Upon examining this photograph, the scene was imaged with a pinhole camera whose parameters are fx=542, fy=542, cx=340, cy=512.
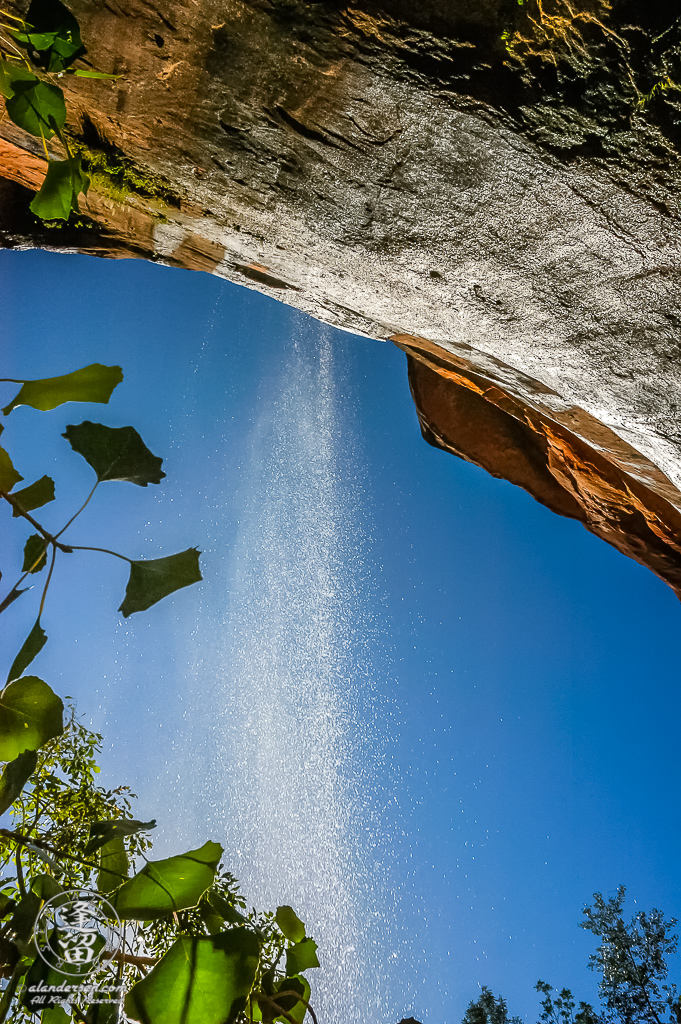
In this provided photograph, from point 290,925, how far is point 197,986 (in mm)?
263

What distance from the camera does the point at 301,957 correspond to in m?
0.43

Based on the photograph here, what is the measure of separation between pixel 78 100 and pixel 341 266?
1.89ft

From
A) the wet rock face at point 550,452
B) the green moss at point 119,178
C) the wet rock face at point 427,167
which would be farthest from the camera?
the wet rock face at point 550,452

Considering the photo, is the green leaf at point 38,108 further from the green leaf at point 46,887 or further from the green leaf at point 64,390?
the green leaf at point 46,887

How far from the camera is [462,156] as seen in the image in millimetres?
913

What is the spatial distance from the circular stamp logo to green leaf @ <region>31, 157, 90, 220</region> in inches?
15.7

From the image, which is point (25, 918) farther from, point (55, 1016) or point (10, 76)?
point (10, 76)

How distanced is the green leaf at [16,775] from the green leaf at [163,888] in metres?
0.09

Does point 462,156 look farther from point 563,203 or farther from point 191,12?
point 191,12

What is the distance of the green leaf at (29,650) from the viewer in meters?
0.29

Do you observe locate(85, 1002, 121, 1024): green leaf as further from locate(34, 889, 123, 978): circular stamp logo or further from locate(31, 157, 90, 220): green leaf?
locate(31, 157, 90, 220): green leaf

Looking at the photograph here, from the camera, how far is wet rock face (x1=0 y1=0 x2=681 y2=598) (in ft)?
2.65

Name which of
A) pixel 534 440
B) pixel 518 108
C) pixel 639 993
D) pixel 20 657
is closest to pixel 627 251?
pixel 518 108

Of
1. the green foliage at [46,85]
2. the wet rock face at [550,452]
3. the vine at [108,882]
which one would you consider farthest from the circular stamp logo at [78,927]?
the wet rock face at [550,452]
